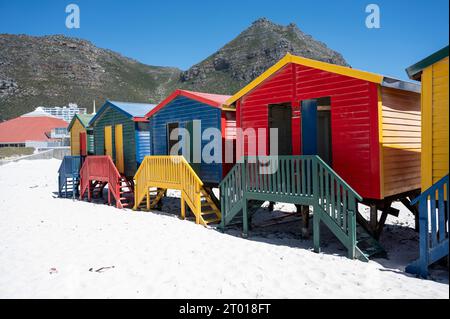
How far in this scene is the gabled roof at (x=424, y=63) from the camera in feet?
21.5

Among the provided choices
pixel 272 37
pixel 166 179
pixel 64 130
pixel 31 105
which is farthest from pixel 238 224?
pixel 272 37

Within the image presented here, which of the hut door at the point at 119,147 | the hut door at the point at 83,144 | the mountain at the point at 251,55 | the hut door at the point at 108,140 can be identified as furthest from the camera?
the mountain at the point at 251,55

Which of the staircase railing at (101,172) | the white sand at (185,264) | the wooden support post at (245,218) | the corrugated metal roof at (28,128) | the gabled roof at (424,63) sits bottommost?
the white sand at (185,264)

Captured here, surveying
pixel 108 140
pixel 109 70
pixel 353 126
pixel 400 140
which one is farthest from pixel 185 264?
pixel 109 70

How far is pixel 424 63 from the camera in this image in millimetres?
6812

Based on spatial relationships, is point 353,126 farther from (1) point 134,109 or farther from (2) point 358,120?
(1) point 134,109

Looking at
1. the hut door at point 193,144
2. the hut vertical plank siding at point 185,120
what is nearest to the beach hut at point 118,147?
the hut vertical plank siding at point 185,120

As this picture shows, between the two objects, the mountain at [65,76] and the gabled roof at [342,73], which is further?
the mountain at [65,76]

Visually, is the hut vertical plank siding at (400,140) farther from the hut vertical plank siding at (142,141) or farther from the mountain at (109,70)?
the mountain at (109,70)

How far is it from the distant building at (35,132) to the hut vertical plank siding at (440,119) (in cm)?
5755

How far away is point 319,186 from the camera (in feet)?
26.9

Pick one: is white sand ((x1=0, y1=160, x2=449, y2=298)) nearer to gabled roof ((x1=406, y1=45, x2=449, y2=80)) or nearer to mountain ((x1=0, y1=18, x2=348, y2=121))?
gabled roof ((x1=406, y1=45, x2=449, y2=80))

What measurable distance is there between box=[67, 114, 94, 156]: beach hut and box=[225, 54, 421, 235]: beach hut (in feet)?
38.8

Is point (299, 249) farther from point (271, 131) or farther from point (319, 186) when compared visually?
point (271, 131)
